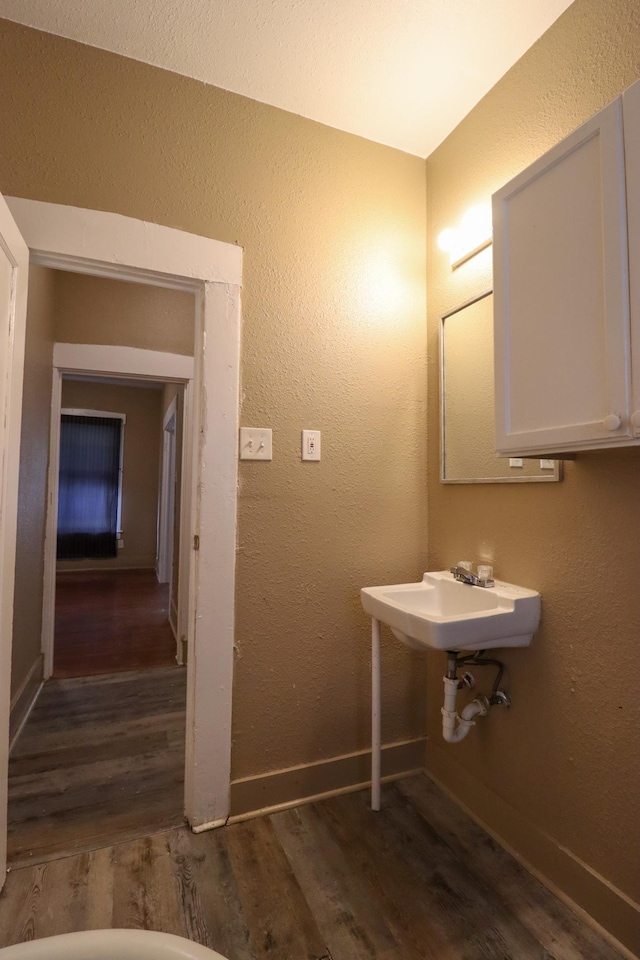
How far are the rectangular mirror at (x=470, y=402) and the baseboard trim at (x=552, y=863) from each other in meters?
1.06

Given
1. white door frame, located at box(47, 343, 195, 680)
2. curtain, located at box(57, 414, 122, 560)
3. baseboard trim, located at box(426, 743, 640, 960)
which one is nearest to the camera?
baseboard trim, located at box(426, 743, 640, 960)

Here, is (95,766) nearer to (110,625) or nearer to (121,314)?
(110,625)

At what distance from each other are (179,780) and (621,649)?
1646 millimetres

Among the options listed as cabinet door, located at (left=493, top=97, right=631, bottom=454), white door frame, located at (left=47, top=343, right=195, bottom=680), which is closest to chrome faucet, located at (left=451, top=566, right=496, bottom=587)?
cabinet door, located at (left=493, top=97, right=631, bottom=454)

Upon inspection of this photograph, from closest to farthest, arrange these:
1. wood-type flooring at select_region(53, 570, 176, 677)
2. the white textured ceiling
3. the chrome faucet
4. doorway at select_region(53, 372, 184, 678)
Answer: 1. the white textured ceiling
2. the chrome faucet
3. wood-type flooring at select_region(53, 570, 176, 677)
4. doorway at select_region(53, 372, 184, 678)

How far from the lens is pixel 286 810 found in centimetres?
167

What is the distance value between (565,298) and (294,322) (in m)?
0.93

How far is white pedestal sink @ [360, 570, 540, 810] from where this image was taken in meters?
1.31

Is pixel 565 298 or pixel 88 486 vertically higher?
pixel 565 298

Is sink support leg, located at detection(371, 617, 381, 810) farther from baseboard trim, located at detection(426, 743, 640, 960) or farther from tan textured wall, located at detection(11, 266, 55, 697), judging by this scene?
tan textured wall, located at detection(11, 266, 55, 697)

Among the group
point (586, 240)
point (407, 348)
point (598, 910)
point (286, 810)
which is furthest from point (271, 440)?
point (598, 910)

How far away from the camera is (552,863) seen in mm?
1353

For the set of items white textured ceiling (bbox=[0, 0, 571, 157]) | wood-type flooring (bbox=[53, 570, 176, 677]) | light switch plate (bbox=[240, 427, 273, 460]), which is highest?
white textured ceiling (bbox=[0, 0, 571, 157])

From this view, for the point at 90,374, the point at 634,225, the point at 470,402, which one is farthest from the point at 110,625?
the point at 634,225
